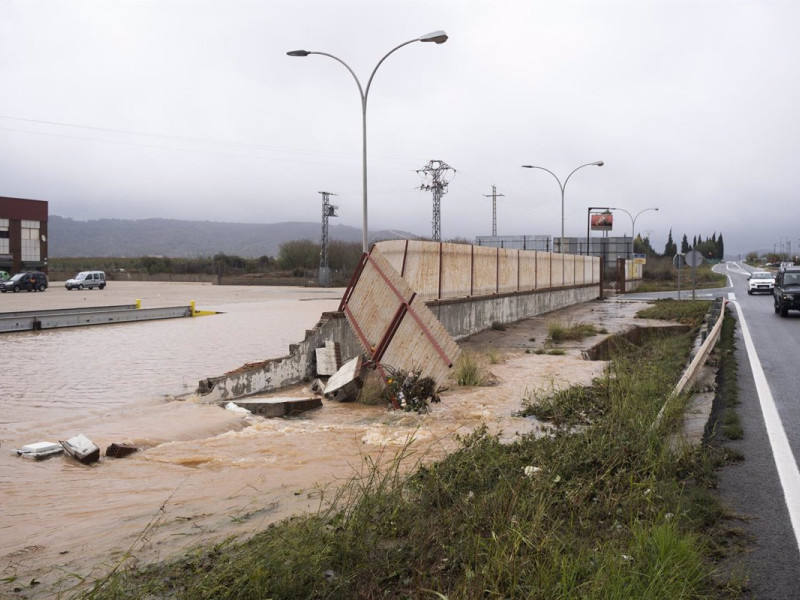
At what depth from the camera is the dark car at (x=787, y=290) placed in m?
25.5

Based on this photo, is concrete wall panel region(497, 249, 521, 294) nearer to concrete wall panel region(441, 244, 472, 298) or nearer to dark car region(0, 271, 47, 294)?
concrete wall panel region(441, 244, 472, 298)

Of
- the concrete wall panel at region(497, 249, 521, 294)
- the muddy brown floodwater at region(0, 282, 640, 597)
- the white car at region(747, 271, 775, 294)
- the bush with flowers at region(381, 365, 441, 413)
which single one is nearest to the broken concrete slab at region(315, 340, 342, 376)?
the muddy brown floodwater at region(0, 282, 640, 597)

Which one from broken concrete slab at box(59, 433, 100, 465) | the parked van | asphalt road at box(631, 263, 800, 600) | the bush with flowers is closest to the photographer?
asphalt road at box(631, 263, 800, 600)

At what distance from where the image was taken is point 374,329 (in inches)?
464

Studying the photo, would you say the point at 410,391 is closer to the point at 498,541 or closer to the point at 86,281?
the point at 498,541

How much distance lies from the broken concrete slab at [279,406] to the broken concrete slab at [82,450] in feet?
9.03

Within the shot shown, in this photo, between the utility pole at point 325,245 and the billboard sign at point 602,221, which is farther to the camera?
the billboard sign at point 602,221

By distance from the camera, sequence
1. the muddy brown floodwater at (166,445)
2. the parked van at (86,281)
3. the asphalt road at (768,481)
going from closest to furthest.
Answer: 1. the asphalt road at (768,481)
2. the muddy brown floodwater at (166,445)
3. the parked van at (86,281)

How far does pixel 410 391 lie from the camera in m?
10.0

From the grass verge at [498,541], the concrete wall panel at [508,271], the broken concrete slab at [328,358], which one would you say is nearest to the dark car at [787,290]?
the concrete wall panel at [508,271]

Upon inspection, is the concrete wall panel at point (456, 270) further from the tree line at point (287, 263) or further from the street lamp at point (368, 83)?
the tree line at point (287, 263)

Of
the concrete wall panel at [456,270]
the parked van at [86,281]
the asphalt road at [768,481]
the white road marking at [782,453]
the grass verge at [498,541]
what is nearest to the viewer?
the grass verge at [498,541]

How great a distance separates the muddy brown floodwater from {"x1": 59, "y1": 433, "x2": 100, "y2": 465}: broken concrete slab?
101mm

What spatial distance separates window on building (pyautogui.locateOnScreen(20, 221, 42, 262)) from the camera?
7312 centimetres
